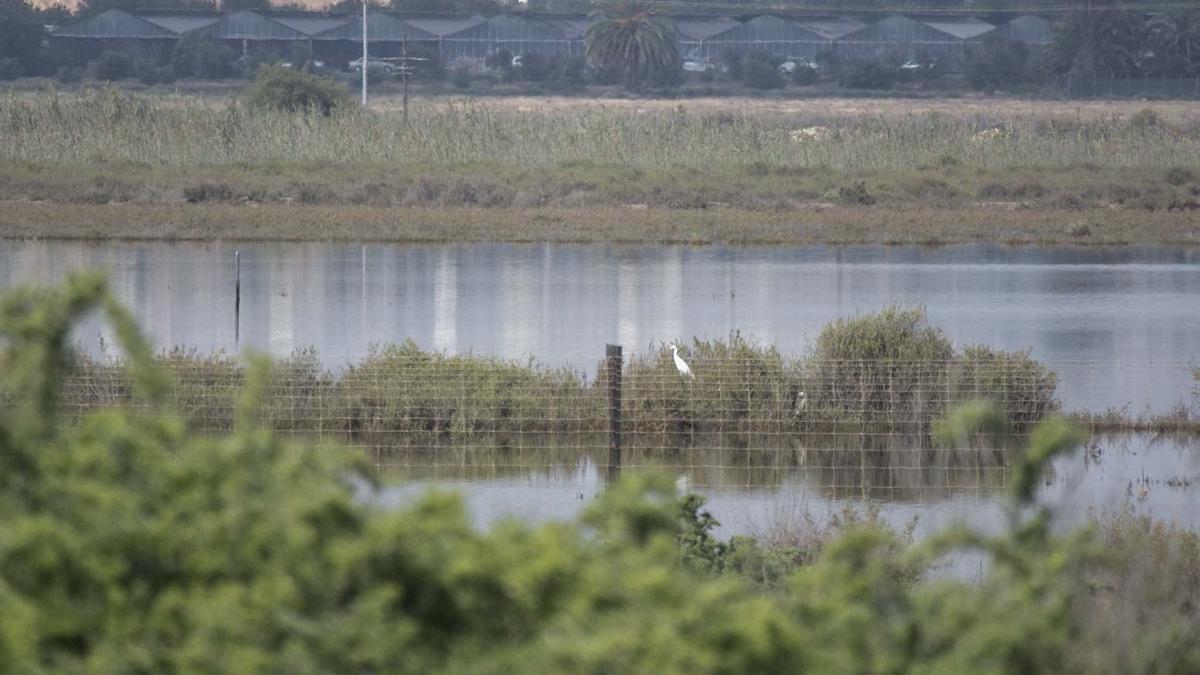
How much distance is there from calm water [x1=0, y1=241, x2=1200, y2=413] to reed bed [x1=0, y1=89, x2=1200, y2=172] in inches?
680

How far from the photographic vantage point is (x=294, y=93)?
6431cm

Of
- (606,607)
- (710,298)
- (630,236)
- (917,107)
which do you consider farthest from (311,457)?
(917,107)

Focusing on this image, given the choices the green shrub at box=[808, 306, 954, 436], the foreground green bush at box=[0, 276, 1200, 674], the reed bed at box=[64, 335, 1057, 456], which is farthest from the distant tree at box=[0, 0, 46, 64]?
the foreground green bush at box=[0, 276, 1200, 674]

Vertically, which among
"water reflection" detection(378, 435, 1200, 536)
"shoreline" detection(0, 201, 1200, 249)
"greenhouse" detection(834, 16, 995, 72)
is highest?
"greenhouse" detection(834, 16, 995, 72)

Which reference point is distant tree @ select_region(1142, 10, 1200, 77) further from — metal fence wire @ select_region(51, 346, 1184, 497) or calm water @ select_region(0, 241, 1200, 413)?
metal fence wire @ select_region(51, 346, 1184, 497)

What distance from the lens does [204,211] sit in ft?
135

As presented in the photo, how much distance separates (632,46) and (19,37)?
36.2m

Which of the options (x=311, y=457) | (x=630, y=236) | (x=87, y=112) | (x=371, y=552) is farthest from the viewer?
(x=87, y=112)

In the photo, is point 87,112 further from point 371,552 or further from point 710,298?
point 371,552

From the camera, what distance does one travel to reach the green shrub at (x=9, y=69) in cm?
8869

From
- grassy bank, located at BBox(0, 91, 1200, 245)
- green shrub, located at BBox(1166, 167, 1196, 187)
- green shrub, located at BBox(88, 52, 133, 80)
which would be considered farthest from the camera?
green shrub, located at BBox(88, 52, 133, 80)

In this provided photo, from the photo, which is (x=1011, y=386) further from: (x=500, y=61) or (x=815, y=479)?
(x=500, y=61)

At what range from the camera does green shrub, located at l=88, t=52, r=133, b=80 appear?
294ft

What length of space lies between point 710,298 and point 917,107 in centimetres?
6398
